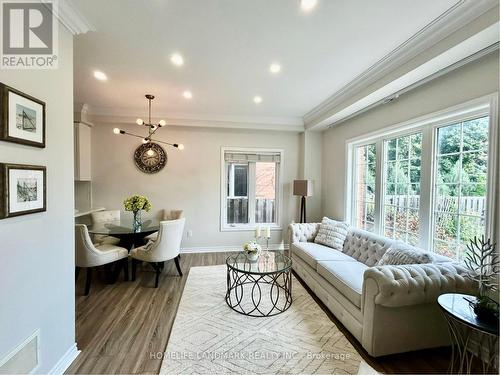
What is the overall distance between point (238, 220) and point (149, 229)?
2046 millimetres

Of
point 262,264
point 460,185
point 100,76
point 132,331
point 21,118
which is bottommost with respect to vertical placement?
point 132,331

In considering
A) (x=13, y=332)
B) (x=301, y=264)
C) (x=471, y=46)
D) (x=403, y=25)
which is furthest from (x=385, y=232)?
(x=13, y=332)

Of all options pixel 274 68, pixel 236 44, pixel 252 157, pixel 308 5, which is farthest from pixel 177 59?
pixel 252 157

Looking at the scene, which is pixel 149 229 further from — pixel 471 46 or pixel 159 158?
pixel 471 46

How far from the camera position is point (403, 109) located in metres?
2.91

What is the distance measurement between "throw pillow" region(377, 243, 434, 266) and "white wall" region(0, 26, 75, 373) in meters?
2.99

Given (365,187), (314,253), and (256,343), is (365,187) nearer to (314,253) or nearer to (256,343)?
(314,253)

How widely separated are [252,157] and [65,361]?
4.02m

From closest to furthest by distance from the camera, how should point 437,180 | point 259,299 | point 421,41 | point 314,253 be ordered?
point 421,41, point 437,180, point 259,299, point 314,253

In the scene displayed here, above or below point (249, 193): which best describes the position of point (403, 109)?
above

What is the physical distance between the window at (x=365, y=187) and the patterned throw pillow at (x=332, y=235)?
1.28ft

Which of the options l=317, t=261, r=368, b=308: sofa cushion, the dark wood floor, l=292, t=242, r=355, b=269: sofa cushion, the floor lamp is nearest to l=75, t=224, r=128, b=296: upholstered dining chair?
the dark wood floor

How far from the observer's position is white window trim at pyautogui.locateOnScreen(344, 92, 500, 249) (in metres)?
1.96

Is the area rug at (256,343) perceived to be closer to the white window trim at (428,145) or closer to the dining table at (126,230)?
the dining table at (126,230)
